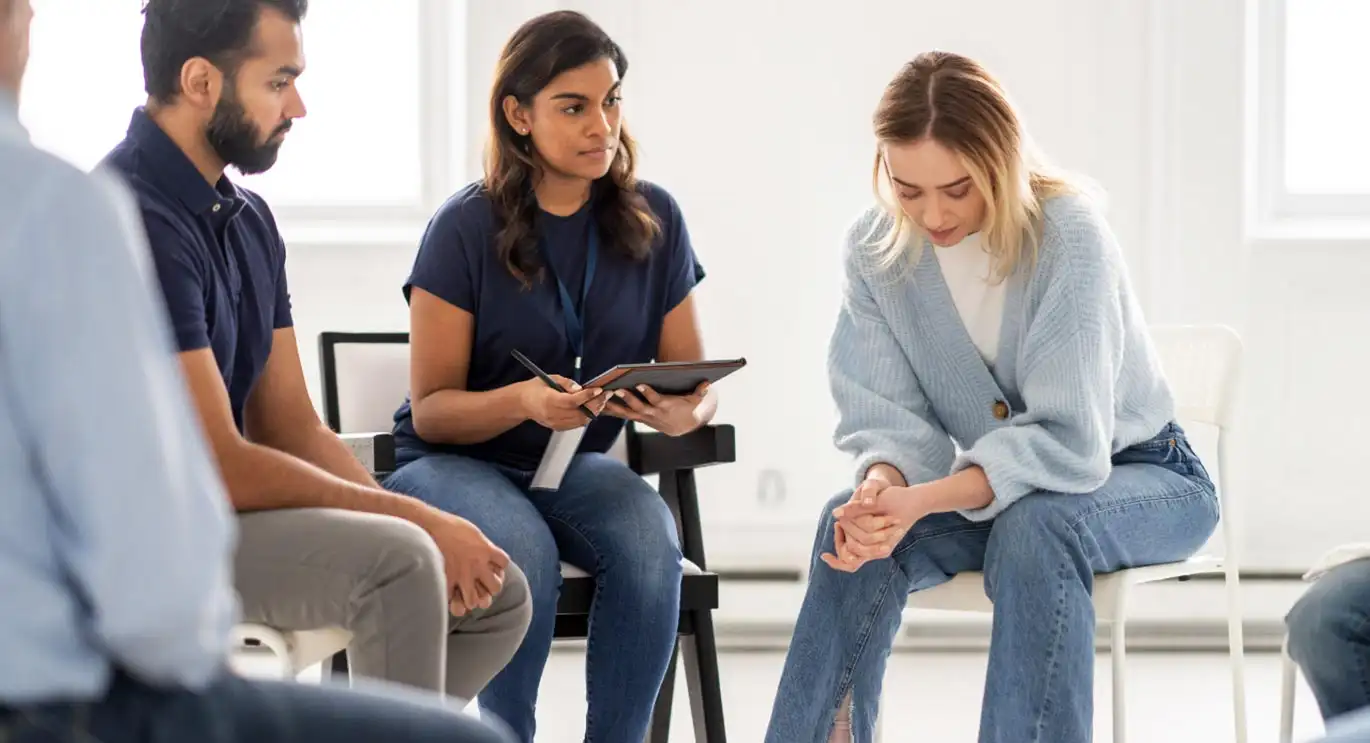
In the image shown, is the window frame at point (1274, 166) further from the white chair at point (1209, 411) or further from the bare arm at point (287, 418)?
the bare arm at point (287, 418)

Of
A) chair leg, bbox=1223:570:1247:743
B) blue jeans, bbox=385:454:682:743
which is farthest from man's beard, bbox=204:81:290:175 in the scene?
chair leg, bbox=1223:570:1247:743

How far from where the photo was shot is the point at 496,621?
183 cm

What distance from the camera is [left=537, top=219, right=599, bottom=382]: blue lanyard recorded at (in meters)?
2.24

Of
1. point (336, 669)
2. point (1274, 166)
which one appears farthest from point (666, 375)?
point (1274, 166)

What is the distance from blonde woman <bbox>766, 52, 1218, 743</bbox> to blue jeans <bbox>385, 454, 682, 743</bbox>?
197 mm

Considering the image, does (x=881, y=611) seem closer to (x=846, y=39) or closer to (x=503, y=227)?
(x=503, y=227)

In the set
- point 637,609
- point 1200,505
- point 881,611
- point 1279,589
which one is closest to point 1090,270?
point 1200,505

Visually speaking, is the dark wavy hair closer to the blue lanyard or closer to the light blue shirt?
the blue lanyard

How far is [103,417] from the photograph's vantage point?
832mm

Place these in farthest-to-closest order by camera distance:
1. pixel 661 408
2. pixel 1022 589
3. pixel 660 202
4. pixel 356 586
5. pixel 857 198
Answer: pixel 857 198 → pixel 660 202 → pixel 661 408 → pixel 1022 589 → pixel 356 586

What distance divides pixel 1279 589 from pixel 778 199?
5.12ft

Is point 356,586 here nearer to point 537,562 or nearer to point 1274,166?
point 537,562

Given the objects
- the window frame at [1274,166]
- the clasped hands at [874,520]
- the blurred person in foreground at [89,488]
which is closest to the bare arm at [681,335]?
the clasped hands at [874,520]

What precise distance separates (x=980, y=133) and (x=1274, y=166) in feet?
6.73
